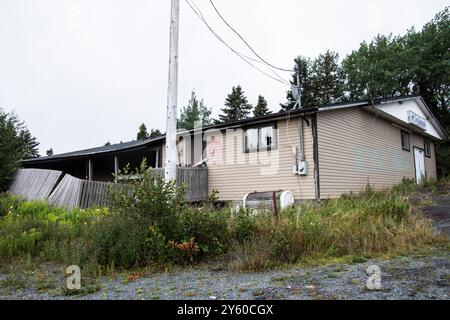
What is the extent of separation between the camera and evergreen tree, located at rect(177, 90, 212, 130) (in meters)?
45.0

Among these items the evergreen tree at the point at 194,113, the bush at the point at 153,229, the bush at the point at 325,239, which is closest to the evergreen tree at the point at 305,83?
the evergreen tree at the point at 194,113

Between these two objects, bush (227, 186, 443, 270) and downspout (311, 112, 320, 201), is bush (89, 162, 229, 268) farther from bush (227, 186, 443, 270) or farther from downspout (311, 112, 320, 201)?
downspout (311, 112, 320, 201)

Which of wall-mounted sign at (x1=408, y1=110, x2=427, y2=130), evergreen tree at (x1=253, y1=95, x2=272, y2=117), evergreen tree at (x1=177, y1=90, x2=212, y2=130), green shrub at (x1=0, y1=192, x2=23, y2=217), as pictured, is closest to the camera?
green shrub at (x1=0, y1=192, x2=23, y2=217)

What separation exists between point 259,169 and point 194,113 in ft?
109

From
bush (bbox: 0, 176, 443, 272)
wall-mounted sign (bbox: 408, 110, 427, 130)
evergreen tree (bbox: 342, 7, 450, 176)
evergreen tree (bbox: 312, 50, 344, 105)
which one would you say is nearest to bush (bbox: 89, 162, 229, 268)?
bush (bbox: 0, 176, 443, 272)

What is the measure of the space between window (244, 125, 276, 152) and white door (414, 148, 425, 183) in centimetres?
1060

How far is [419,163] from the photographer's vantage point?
65.4 ft

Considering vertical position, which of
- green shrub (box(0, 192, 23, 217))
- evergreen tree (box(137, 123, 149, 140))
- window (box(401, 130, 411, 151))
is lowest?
green shrub (box(0, 192, 23, 217))

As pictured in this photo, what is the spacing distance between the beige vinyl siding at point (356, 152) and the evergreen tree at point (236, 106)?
32.8 m

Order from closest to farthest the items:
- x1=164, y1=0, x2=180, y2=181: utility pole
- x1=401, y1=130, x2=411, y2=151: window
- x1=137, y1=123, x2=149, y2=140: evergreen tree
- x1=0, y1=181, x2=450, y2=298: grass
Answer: x1=0, y1=181, x2=450, y2=298: grass < x1=164, y1=0, x2=180, y2=181: utility pole < x1=401, y1=130, x2=411, y2=151: window < x1=137, y1=123, x2=149, y2=140: evergreen tree

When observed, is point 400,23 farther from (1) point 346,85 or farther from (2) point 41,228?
(2) point 41,228

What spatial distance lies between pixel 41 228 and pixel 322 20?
46.1 ft
